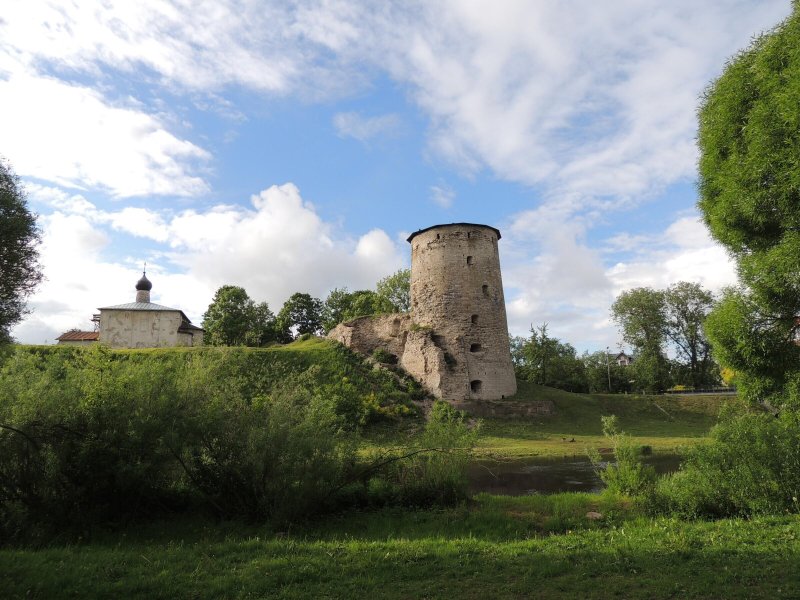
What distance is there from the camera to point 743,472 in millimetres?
8641

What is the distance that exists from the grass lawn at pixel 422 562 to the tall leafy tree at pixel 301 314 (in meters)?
44.1

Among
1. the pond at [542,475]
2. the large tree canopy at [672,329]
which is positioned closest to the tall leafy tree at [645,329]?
the large tree canopy at [672,329]

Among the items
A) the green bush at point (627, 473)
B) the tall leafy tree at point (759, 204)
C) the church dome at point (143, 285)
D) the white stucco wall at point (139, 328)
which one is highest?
the church dome at point (143, 285)

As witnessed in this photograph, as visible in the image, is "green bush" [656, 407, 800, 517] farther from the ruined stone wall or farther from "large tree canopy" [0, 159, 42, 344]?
the ruined stone wall

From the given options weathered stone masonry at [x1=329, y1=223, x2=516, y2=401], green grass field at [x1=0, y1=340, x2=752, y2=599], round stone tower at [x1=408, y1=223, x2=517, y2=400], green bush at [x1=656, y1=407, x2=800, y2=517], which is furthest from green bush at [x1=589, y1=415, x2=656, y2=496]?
round stone tower at [x1=408, y1=223, x2=517, y2=400]

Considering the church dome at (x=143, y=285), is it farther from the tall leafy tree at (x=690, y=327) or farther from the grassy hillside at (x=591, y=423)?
the tall leafy tree at (x=690, y=327)

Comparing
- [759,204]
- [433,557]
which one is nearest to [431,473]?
[433,557]

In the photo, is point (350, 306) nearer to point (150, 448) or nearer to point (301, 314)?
point (301, 314)

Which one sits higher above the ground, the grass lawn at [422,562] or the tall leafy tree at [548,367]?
the tall leafy tree at [548,367]

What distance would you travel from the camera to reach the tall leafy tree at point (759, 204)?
337 inches

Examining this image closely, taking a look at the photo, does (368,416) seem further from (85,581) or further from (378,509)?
(85,581)

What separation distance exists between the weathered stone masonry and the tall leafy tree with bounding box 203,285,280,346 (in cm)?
1596

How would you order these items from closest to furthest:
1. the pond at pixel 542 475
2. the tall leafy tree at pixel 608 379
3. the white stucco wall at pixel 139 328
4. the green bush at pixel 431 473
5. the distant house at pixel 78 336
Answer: the green bush at pixel 431 473 → the pond at pixel 542 475 → the white stucco wall at pixel 139 328 → the distant house at pixel 78 336 → the tall leafy tree at pixel 608 379

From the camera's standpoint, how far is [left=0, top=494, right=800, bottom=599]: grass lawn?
564 centimetres
